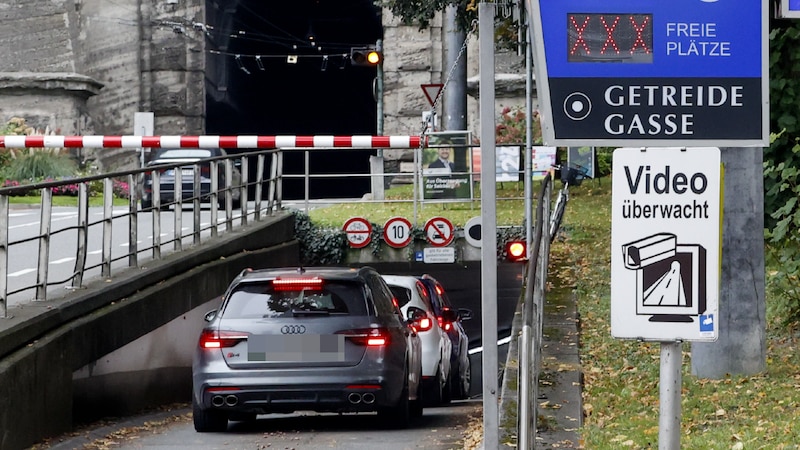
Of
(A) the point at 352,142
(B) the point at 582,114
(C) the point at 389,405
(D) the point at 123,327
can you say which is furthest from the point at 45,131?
(B) the point at 582,114

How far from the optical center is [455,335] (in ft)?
61.9

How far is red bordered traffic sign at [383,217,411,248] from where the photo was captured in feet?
87.4

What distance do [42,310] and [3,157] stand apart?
2567 cm

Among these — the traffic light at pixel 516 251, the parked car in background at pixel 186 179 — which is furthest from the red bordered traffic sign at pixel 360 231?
the traffic light at pixel 516 251

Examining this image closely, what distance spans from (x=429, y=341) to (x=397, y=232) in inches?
412

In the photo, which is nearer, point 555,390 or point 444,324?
point 555,390

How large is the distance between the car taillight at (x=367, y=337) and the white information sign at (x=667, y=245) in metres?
6.69

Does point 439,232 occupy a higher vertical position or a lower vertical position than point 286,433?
higher

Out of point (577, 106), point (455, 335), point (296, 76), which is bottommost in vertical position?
point (455, 335)

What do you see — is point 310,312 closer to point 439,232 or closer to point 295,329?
point 295,329

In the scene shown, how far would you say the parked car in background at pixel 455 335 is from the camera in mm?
17906

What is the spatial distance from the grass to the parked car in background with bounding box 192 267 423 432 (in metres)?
1.67

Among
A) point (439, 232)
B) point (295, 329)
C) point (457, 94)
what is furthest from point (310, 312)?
point (457, 94)

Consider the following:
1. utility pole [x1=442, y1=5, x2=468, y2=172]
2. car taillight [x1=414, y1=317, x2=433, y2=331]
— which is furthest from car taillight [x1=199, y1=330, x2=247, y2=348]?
utility pole [x1=442, y1=5, x2=468, y2=172]
